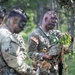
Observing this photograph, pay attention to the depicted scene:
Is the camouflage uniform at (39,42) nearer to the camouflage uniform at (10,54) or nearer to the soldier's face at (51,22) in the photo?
the soldier's face at (51,22)

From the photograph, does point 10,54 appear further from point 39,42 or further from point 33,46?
point 39,42

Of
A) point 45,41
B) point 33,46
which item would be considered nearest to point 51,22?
point 45,41

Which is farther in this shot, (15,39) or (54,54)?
(54,54)

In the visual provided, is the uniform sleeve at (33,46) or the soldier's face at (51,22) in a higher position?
the soldier's face at (51,22)

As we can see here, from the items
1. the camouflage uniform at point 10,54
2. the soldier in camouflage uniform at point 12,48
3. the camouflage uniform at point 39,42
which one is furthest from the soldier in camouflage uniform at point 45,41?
the camouflage uniform at point 10,54

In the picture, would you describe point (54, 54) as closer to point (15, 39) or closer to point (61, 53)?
point (61, 53)

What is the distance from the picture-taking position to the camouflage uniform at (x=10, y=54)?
195 inches

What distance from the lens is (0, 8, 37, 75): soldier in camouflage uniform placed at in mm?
4949

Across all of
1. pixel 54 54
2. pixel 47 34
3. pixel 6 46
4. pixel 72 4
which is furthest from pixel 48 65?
pixel 6 46

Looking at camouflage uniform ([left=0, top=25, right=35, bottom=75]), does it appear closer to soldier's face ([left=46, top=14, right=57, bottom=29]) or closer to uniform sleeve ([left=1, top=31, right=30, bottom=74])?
uniform sleeve ([left=1, top=31, right=30, bottom=74])

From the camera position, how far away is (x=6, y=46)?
4.93 m

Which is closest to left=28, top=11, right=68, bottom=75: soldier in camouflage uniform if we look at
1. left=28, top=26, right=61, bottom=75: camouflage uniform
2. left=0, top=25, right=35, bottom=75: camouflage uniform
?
left=28, top=26, right=61, bottom=75: camouflage uniform

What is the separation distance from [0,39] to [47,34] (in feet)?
5.95

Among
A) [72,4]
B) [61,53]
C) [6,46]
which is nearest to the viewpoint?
[6,46]
